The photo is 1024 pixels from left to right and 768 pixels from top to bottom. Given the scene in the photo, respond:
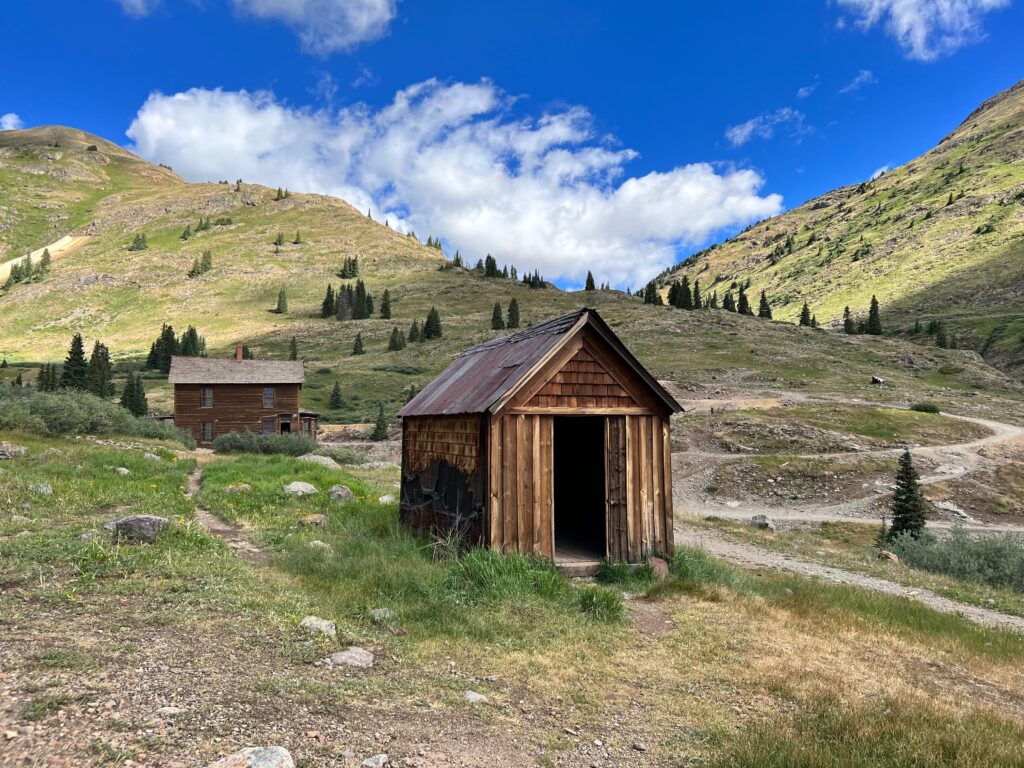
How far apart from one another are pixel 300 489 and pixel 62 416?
14775mm

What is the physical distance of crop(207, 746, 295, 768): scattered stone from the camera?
3848 millimetres

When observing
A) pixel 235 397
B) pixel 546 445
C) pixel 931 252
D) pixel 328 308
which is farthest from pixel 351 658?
pixel 931 252

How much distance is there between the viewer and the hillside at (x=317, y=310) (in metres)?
58.7

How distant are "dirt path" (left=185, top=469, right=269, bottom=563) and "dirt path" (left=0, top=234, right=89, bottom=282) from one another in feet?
554

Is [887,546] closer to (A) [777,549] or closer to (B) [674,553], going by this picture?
(A) [777,549]

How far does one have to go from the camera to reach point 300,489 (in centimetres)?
1764

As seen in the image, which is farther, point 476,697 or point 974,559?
point 974,559

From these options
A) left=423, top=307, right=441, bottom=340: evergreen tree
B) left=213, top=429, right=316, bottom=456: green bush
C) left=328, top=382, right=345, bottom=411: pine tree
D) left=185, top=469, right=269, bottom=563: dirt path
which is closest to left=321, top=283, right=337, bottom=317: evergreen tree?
left=423, top=307, right=441, bottom=340: evergreen tree

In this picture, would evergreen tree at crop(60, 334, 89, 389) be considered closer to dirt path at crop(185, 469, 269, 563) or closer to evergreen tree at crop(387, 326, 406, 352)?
evergreen tree at crop(387, 326, 406, 352)

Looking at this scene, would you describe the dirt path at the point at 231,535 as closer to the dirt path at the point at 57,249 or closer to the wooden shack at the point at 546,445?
the wooden shack at the point at 546,445

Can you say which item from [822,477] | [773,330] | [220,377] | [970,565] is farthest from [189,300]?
[970,565]

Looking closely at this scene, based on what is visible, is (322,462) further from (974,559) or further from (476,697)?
(974,559)

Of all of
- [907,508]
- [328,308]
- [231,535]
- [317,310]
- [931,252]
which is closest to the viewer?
[231,535]

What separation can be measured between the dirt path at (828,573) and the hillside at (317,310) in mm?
34962
